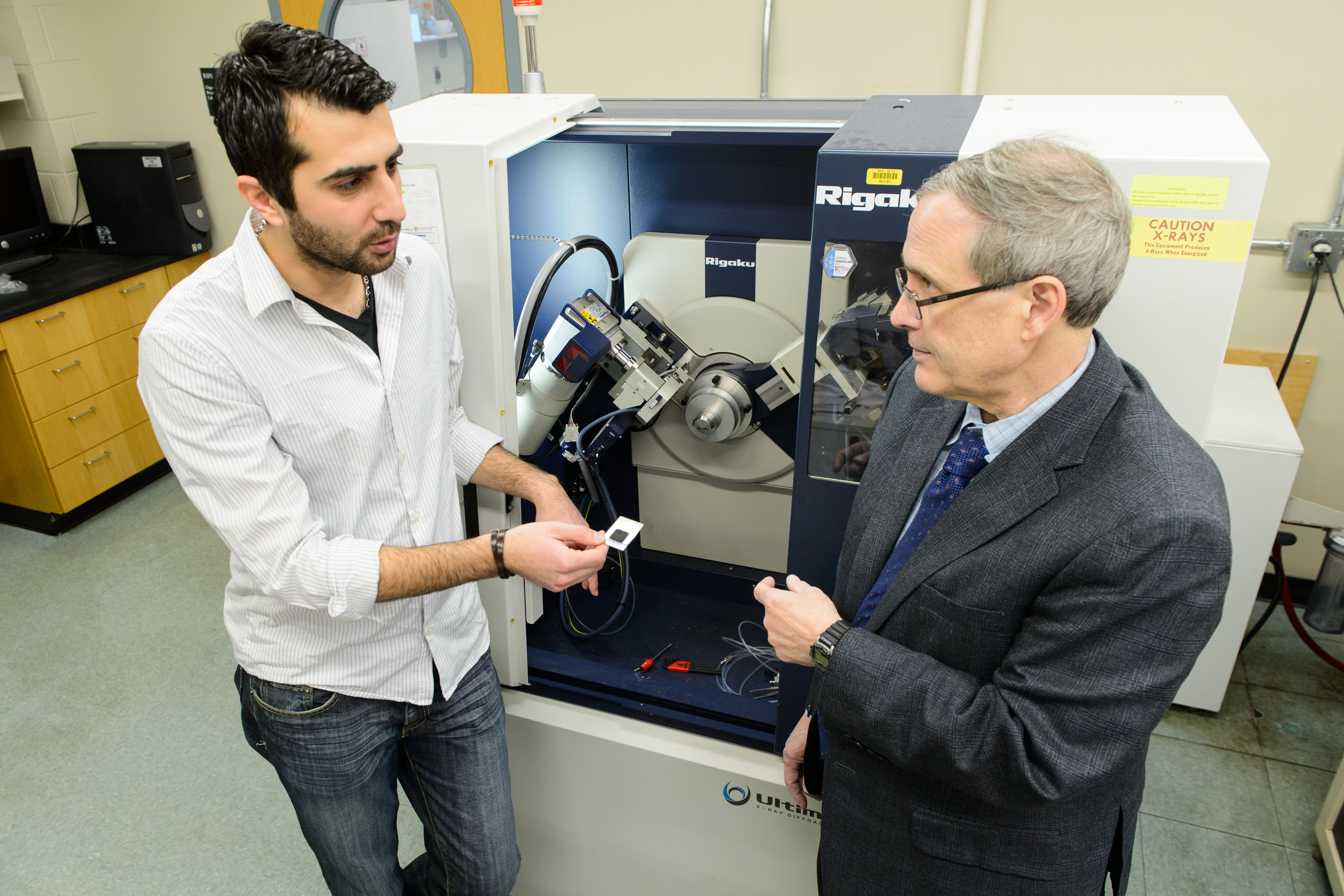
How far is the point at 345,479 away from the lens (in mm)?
1217

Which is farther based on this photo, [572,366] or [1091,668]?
[572,366]

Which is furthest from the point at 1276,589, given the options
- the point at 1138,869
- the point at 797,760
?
the point at 797,760

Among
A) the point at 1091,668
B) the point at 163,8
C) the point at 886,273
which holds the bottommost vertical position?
the point at 1091,668

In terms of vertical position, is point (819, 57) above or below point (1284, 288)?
above

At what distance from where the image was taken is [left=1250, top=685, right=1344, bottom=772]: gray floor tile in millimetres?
2271

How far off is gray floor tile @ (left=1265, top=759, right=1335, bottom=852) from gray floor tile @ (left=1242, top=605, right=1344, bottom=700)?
1.11ft

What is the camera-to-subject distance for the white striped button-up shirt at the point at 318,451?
1.09 metres

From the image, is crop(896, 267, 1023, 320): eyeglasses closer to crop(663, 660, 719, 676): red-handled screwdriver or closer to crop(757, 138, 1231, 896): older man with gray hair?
crop(757, 138, 1231, 896): older man with gray hair

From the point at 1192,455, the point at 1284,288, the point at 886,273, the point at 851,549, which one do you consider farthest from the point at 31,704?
the point at 1284,288

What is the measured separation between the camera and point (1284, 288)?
2.54 meters

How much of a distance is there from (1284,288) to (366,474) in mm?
2742

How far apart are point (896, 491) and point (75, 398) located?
3.46 metres

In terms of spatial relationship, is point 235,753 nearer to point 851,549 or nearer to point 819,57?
point 851,549

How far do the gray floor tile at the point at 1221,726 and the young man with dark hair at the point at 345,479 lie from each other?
1946 millimetres
